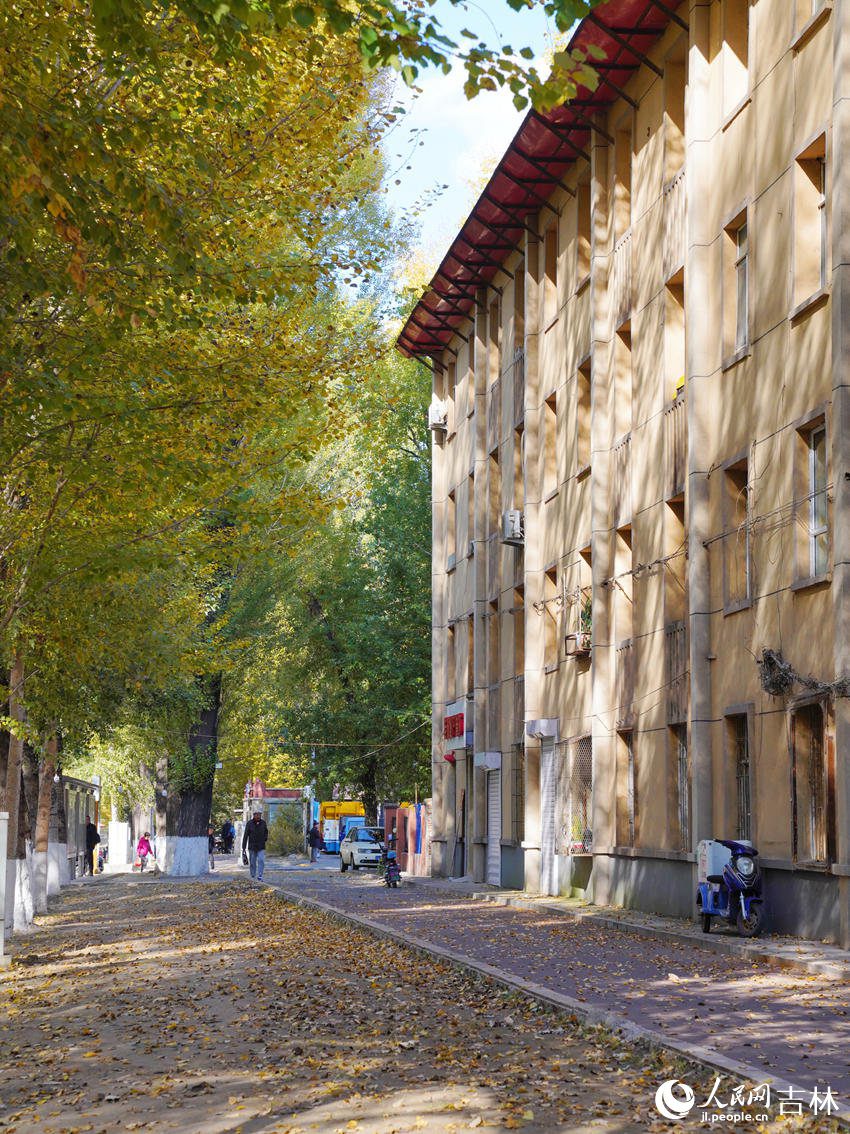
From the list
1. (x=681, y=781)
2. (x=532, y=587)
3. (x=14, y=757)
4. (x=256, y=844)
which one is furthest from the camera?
(x=256, y=844)

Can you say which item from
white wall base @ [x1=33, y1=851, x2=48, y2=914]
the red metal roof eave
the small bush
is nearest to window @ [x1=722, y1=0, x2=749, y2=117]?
the red metal roof eave

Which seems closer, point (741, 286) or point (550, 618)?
point (741, 286)

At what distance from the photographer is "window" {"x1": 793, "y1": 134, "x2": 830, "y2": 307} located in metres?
19.2

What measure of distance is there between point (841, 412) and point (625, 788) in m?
10.8

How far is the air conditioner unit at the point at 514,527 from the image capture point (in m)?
34.1

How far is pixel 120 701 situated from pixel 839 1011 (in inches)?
727

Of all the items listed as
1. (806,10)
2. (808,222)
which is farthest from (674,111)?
(808,222)

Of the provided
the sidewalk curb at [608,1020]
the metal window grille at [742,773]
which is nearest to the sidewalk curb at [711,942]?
the metal window grille at [742,773]

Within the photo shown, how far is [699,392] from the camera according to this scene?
22359 mm

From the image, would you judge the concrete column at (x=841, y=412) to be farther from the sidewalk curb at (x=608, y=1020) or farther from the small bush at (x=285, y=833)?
the small bush at (x=285, y=833)

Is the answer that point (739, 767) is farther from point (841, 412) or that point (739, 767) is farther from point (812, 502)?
point (841, 412)

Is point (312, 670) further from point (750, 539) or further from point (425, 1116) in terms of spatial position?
point (425, 1116)

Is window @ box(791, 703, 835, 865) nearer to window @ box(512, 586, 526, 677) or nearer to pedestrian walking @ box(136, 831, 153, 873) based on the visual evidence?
window @ box(512, 586, 526, 677)

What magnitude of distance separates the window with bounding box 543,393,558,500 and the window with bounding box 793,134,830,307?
520 inches
